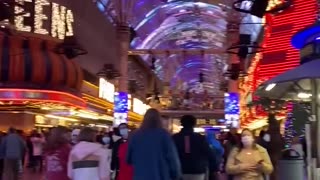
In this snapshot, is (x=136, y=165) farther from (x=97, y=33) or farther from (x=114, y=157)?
(x=97, y=33)

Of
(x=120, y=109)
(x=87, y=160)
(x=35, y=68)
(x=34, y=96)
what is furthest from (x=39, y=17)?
(x=87, y=160)

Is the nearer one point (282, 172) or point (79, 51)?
point (282, 172)

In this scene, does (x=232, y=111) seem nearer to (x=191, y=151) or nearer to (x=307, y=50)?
(x=307, y=50)

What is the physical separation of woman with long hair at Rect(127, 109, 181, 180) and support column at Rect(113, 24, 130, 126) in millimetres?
25046

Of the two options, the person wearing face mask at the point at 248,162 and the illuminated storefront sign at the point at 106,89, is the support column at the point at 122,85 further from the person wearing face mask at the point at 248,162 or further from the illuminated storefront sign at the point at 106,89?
the person wearing face mask at the point at 248,162

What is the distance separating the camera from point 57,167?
7.95 m

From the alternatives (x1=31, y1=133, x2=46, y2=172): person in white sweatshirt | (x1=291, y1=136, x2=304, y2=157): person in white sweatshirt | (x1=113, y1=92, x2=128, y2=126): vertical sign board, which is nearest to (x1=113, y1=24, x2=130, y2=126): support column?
(x1=113, y1=92, x2=128, y2=126): vertical sign board

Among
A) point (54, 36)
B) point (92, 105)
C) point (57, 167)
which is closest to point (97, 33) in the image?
point (92, 105)

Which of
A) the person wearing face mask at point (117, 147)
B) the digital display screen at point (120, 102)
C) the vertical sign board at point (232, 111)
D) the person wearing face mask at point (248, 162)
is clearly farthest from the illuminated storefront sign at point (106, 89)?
the person wearing face mask at point (248, 162)

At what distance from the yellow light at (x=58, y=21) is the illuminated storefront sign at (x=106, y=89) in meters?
9.29

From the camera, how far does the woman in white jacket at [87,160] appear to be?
7547 mm

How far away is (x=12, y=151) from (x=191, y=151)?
853 centimetres

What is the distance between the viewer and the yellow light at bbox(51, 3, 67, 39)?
26.4 metres

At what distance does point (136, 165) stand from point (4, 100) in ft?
60.2
